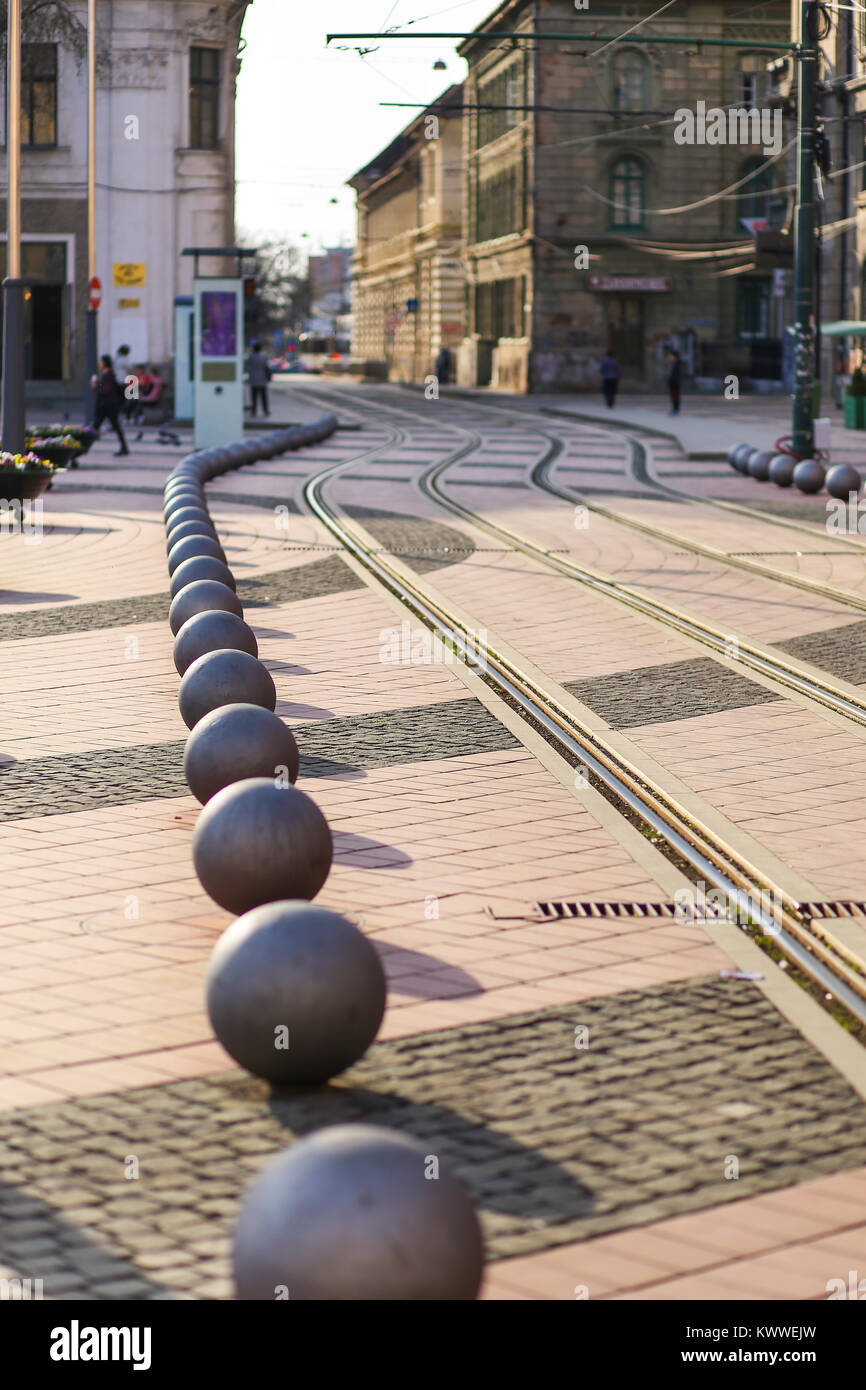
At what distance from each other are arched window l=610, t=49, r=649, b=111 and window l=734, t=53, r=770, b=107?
3.10 metres

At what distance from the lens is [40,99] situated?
→ 42438 mm

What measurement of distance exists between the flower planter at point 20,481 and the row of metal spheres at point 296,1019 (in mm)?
8571

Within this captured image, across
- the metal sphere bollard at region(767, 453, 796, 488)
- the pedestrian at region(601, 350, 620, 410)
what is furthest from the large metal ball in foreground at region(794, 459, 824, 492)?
the pedestrian at region(601, 350, 620, 410)

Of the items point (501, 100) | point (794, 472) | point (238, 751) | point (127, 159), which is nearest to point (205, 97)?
point (127, 159)

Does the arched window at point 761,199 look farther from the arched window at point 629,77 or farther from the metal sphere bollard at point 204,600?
the metal sphere bollard at point 204,600

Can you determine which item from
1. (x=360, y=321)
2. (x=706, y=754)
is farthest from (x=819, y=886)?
(x=360, y=321)

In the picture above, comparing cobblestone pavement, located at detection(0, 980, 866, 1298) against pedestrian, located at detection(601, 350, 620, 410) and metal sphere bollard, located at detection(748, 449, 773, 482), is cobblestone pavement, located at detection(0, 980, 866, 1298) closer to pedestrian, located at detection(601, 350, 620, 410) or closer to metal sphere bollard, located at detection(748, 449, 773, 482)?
metal sphere bollard, located at detection(748, 449, 773, 482)

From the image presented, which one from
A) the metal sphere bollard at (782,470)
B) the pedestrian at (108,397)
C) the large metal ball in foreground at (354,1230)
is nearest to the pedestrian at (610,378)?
the pedestrian at (108,397)

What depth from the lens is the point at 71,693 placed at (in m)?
10.4

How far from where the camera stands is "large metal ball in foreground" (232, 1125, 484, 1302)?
3158mm

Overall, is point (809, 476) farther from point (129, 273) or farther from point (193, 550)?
point (129, 273)

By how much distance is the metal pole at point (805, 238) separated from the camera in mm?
25453

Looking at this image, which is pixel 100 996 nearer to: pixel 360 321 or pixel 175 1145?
pixel 175 1145
